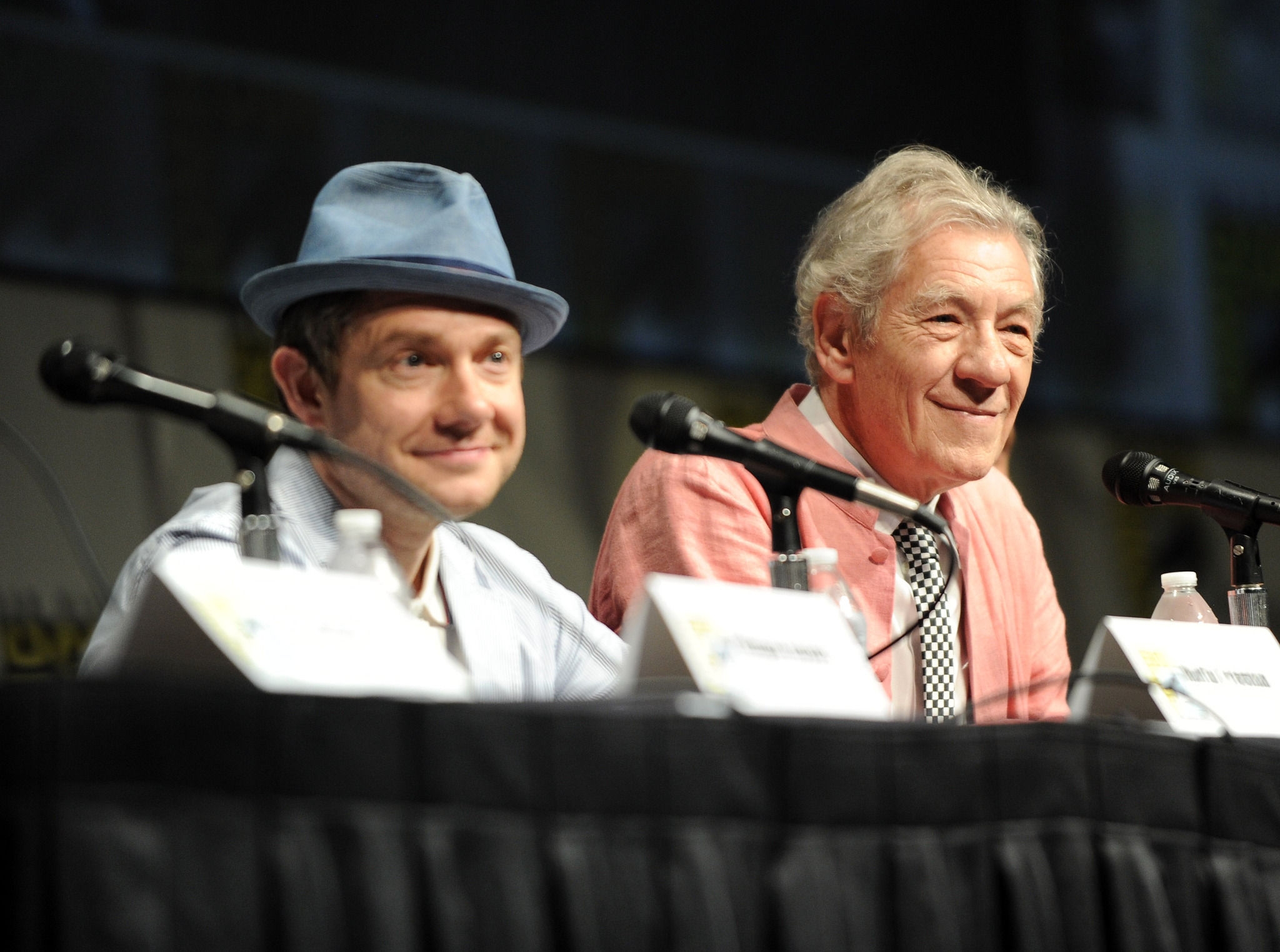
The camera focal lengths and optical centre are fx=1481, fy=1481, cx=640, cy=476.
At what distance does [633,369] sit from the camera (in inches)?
143

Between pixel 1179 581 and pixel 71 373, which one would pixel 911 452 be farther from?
pixel 71 373

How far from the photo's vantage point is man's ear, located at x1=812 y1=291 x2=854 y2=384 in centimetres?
216

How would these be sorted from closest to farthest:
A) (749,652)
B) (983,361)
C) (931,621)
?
(749,652)
(931,621)
(983,361)

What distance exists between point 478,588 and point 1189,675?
785mm

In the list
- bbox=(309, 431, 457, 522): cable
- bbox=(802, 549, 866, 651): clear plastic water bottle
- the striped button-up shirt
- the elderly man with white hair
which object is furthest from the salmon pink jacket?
bbox=(309, 431, 457, 522): cable

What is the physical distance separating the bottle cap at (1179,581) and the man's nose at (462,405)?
81cm

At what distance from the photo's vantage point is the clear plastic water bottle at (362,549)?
120 centimetres

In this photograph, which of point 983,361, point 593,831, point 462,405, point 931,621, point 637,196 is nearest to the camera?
point 593,831

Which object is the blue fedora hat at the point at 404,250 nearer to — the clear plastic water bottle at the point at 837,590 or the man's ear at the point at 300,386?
the man's ear at the point at 300,386

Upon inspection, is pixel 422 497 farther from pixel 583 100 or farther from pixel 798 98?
pixel 798 98

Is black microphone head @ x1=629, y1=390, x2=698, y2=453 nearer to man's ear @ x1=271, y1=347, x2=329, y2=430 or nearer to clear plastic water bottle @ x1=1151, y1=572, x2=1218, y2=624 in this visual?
man's ear @ x1=271, y1=347, x2=329, y2=430

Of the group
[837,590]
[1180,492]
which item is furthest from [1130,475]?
[837,590]

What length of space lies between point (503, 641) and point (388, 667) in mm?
652

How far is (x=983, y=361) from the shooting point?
207cm
